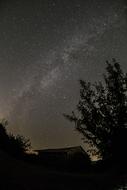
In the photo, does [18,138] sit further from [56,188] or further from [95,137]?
[56,188]

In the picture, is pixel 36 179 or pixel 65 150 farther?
pixel 65 150

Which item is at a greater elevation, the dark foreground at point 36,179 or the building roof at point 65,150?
the building roof at point 65,150

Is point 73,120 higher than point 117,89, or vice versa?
point 117,89

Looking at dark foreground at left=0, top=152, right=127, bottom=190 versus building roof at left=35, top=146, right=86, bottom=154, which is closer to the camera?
dark foreground at left=0, top=152, right=127, bottom=190

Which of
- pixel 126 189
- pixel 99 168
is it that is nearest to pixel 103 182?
pixel 126 189

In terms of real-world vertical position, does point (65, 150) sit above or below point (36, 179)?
above

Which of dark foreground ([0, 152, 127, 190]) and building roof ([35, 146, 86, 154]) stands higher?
building roof ([35, 146, 86, 154])

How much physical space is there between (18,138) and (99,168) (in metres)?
23.4

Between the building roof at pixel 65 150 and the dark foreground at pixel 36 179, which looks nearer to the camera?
the dark foreground at pixel 36 179

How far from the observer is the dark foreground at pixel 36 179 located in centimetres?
1158

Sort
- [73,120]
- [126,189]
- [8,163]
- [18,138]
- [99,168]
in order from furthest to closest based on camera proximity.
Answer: [18,138], [73,120], [99,168], [126,189], [8,163]

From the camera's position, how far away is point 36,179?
12.9 m

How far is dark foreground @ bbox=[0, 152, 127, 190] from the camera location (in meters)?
11.6

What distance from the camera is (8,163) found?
40.6 ft
